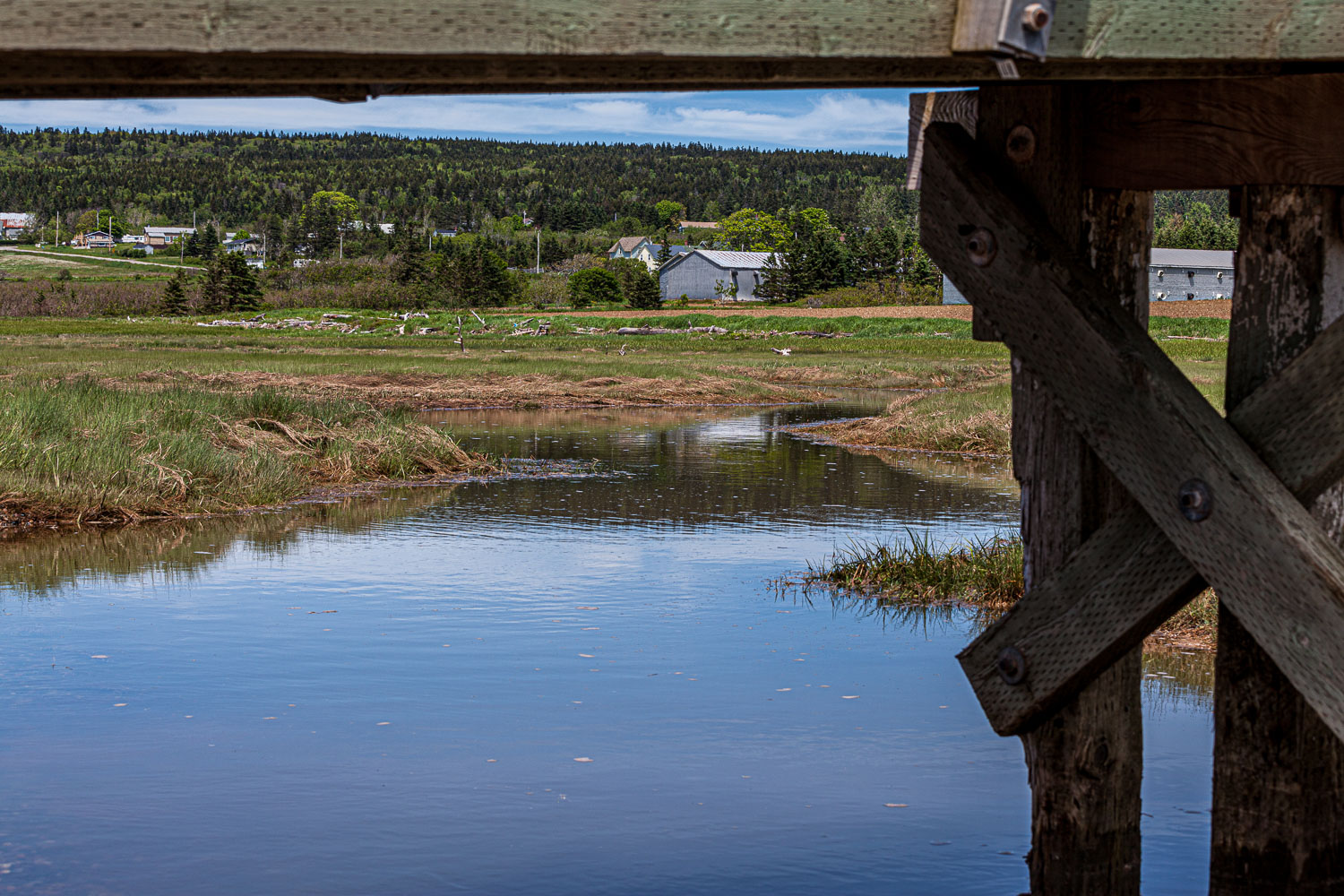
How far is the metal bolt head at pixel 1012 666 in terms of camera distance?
4275 millimetres

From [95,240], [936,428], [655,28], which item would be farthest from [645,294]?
[95,240]

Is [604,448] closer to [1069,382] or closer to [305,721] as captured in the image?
[305,721]

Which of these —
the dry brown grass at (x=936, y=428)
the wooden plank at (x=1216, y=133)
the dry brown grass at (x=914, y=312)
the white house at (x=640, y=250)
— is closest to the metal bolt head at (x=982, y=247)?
the wooden plank at (x=1216, y=133)

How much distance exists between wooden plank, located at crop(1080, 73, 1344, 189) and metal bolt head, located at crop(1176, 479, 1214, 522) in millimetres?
1011

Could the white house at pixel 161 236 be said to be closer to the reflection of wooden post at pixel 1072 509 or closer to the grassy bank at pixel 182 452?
the grassy bank at pixel 182 452

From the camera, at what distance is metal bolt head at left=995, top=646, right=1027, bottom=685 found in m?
4.28

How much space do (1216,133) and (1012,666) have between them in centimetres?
170

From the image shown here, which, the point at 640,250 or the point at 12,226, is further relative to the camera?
the point at 12,226

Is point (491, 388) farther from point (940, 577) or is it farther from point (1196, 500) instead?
point (1196, 500)

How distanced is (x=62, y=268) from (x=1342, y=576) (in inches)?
6155

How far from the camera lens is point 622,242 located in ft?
555

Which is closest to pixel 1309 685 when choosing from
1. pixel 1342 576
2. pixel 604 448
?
pixel 1342 576

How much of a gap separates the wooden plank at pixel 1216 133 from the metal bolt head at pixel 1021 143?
20 cm

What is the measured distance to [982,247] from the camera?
13.3 feet
